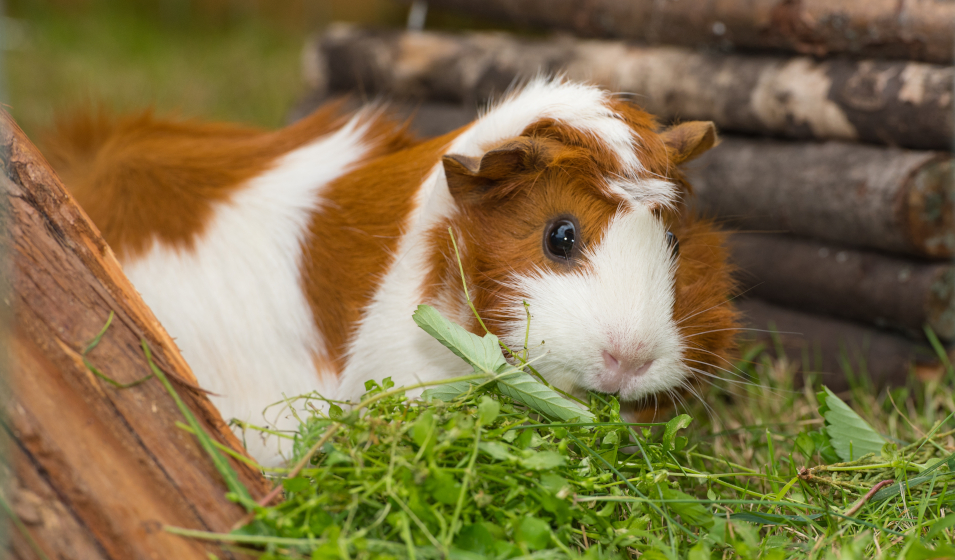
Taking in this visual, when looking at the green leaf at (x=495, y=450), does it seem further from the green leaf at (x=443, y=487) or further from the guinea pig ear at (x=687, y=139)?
the guinea pig ear at (x=687, y=139)

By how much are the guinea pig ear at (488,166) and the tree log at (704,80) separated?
0.51m

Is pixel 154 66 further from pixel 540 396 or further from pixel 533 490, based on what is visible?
pixel 533 490

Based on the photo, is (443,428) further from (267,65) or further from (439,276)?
(267,65)

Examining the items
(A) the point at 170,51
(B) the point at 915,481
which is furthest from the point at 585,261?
(A) the point at 170,51

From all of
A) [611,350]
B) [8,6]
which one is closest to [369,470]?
[611,350]

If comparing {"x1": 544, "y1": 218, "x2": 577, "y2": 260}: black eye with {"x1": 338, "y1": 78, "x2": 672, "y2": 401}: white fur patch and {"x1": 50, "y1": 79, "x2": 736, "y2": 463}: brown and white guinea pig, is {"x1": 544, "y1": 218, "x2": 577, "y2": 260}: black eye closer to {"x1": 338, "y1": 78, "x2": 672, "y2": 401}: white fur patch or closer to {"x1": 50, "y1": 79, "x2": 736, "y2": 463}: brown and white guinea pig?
{"x1": 50, "y1": 79, "x2": 736, "y2": 463}: brown and white guinea pig

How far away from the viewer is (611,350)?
1464 millimetres

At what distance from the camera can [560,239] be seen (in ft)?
5.24

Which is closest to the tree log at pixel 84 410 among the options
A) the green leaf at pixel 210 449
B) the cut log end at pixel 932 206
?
the green leaf at pixel 210 449

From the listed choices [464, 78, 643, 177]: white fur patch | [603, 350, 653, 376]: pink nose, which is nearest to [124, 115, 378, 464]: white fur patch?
[464, 78, 643, 177]: white fur patch

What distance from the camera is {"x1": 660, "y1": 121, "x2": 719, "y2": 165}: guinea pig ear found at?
68.5 inches

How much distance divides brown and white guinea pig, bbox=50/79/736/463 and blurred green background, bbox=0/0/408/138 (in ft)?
9.15

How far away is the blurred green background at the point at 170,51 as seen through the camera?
5.00 metres

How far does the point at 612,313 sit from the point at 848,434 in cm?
76
